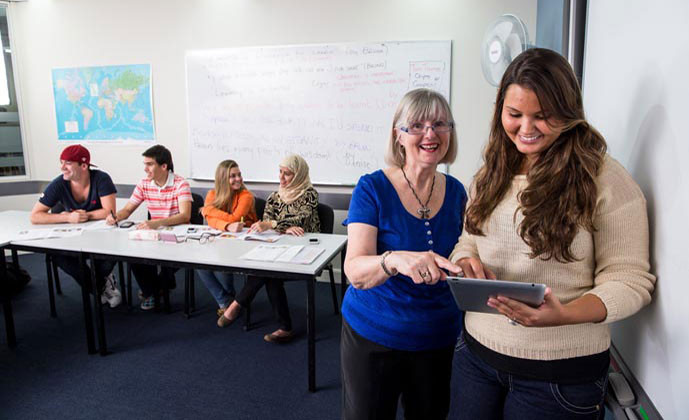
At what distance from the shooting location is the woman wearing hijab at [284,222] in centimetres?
291

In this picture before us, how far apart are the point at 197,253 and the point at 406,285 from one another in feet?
5.41

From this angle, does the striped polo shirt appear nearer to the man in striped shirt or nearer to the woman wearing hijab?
the man in striped shirt

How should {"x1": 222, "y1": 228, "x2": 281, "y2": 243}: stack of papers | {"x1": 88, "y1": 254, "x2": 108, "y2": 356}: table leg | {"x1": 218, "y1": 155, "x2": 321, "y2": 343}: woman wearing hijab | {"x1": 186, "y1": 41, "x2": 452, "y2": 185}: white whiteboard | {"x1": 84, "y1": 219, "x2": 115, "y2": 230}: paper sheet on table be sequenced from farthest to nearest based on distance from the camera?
{"x1": 186, "y1": 41, "x2": 452, "y2": 185}: white whiteboard
{"x1": 84, "y1": 219, "x2": 115, "y2": 230}: paper sheet on table
{"x1": 218, "y1": 155, "x2": 321, "y2": 343}: woman wearing hijab
{"x1": 222, "y1": 228, "x2": 281, "y2": 243}: stack of papers
{"x1": 88, "y1": 254, "x2": 108, "y2": 356}: table leg

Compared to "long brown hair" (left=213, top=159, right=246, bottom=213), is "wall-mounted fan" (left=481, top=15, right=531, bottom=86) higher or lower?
higher

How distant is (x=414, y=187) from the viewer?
1.30 m

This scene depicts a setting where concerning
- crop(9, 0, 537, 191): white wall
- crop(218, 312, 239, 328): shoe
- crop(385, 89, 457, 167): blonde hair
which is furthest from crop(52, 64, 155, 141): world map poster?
crop(385, 89, 457, 167): blonde hair

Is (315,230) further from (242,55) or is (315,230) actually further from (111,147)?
(111,147)

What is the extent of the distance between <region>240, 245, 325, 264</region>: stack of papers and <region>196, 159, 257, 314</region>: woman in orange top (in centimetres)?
77

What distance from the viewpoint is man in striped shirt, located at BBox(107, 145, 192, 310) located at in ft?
10.8

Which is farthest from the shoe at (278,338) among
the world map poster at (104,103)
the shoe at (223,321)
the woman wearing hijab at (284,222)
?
the world map poster at (104,103)

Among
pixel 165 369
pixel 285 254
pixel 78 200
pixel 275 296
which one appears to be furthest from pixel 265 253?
pixel 78 200

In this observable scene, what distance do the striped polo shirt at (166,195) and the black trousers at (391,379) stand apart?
2.45 m

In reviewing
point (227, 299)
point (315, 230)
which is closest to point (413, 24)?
point (315, 230)

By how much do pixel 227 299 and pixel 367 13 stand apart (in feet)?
8.76
